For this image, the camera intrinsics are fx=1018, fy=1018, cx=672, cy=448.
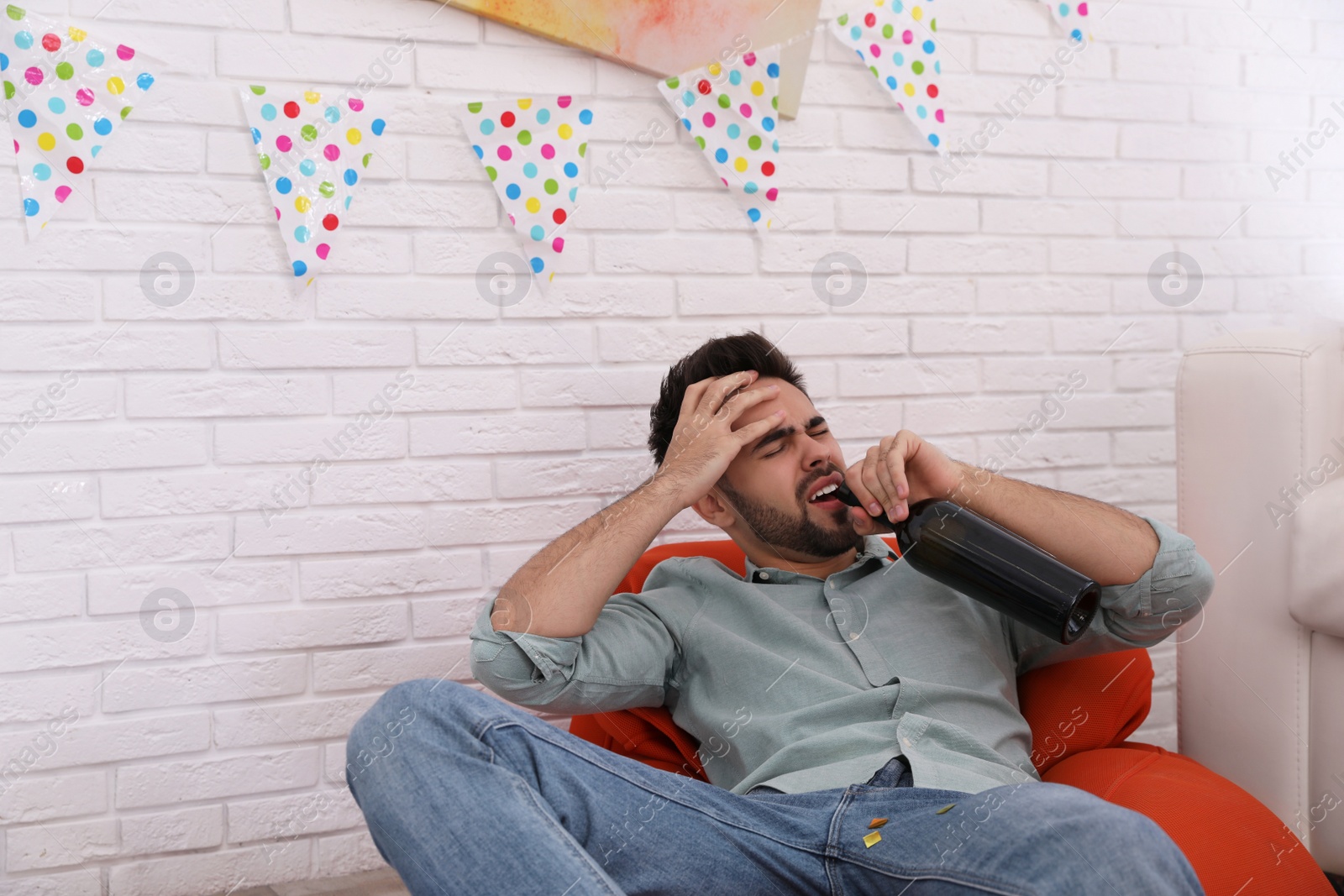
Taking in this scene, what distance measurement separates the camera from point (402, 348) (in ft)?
5.54

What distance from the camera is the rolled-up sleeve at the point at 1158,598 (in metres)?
1.33

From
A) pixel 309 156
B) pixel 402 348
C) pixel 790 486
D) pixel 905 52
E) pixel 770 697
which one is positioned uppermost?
pixel 905 52

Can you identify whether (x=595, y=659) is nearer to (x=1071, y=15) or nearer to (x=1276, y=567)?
(x=1276, y=567)

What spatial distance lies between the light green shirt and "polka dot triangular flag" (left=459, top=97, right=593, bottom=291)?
2.05 feet

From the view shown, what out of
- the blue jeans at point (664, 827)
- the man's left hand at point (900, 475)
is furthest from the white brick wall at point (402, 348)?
the blue jeans at point (664, 827)

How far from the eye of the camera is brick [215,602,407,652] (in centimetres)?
163

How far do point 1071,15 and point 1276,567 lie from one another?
1.16 meters

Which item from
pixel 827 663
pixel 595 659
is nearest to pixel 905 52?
pixel 827 663

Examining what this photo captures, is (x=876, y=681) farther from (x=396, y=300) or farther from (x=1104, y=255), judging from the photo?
(x=1104, y=255)

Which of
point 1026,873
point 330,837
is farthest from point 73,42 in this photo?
point 1026,873

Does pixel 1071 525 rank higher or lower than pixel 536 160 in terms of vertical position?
lower

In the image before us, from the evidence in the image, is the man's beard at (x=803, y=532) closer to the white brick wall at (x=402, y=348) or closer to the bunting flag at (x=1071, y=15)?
the white brick wall at (x=402, y=348)

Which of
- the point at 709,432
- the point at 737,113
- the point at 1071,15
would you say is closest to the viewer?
the point at 709,432

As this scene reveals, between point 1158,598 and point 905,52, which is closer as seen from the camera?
point 1158,598
